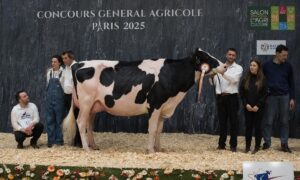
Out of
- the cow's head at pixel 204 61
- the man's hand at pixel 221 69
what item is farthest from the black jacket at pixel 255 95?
the cow's head at pixel 204 61

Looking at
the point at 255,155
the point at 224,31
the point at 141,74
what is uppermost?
the point at 224,31

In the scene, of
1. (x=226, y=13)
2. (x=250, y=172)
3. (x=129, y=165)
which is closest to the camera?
(x=250, y=172)

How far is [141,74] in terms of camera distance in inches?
421

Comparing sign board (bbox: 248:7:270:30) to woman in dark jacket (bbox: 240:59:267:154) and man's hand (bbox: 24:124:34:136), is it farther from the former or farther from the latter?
man's hand (bbox: 24:124:34:136)

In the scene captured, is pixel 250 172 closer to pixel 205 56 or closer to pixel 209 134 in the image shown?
pixel 205 56

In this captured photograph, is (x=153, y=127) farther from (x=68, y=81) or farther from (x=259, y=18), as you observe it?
(x=259, y=18)

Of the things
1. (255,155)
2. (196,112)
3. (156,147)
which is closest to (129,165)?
(156,147)

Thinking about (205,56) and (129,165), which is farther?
(205,56)

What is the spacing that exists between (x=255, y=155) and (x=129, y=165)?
2.43m

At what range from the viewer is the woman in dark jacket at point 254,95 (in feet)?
35.0

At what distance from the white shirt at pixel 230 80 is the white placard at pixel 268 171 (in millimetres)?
2706

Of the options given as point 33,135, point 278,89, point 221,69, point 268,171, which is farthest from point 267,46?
point 268,171

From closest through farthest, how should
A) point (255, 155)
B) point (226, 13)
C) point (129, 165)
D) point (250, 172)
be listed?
point (250, 172) → point (129, 165) → point (255, 155) → point (226, 13)

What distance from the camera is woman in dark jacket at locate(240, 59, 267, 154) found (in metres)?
10.7
